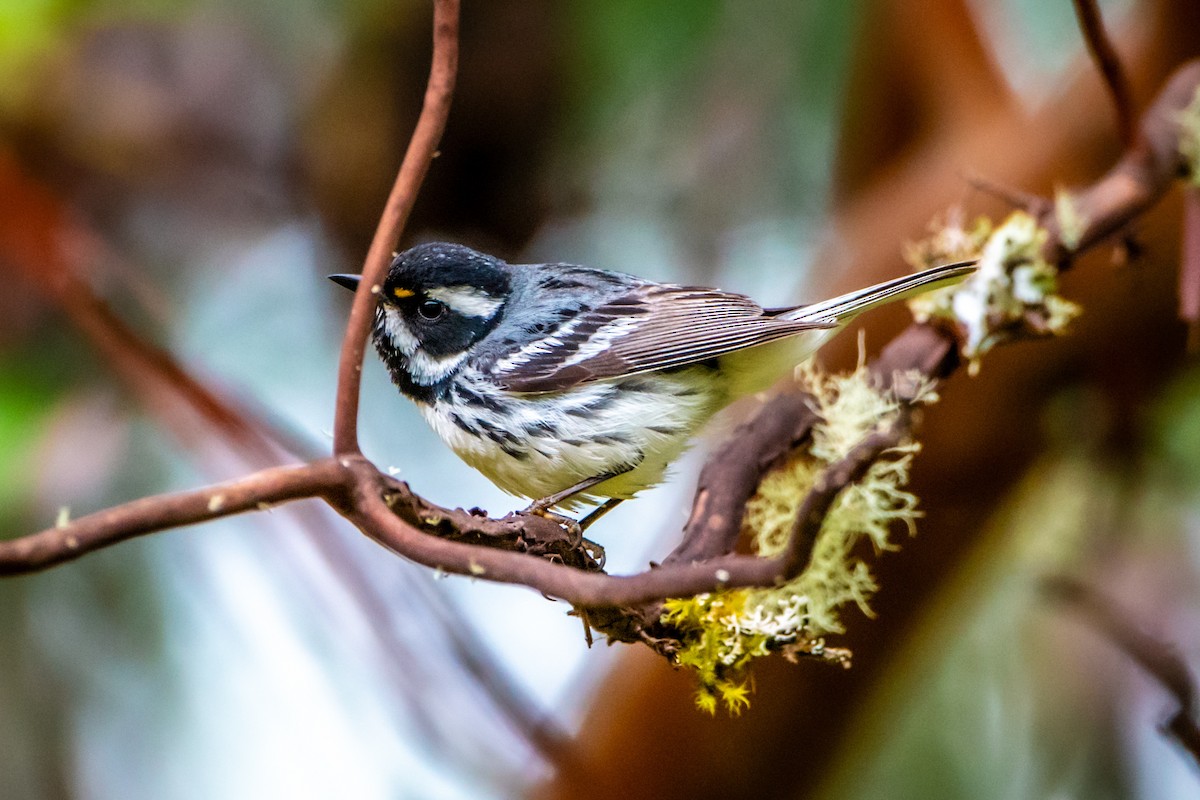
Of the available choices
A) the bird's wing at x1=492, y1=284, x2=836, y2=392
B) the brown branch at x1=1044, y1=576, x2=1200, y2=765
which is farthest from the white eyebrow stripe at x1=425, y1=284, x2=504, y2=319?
the brown branch at x1=1044, y1=576, x2=1200, y2=765

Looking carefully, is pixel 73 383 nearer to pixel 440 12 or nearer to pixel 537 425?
pixel 537 425

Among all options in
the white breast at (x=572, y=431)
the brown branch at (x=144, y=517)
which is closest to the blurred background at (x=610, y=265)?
the white breast at (x=572, y=431)

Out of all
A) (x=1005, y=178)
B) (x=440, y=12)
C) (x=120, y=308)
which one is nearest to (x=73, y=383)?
(x=120, y=308)

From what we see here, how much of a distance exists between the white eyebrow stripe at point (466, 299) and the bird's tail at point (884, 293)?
1.81ft

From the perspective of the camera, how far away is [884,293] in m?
1.76

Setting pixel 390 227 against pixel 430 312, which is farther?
pixel 430 312

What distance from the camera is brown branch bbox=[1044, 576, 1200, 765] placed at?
72.2 inches

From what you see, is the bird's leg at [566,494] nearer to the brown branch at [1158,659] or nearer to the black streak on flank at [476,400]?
the black streak on flank at [476,400]

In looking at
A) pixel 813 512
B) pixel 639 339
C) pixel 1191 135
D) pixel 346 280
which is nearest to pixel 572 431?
pixel 639 339

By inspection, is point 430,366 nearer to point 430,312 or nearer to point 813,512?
point 430,312

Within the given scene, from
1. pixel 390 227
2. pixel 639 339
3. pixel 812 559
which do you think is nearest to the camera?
pixel 390 227

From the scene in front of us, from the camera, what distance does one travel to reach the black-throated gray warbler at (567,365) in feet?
6.10

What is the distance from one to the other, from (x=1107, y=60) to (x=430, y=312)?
129 cm

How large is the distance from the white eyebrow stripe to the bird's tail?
551mm
